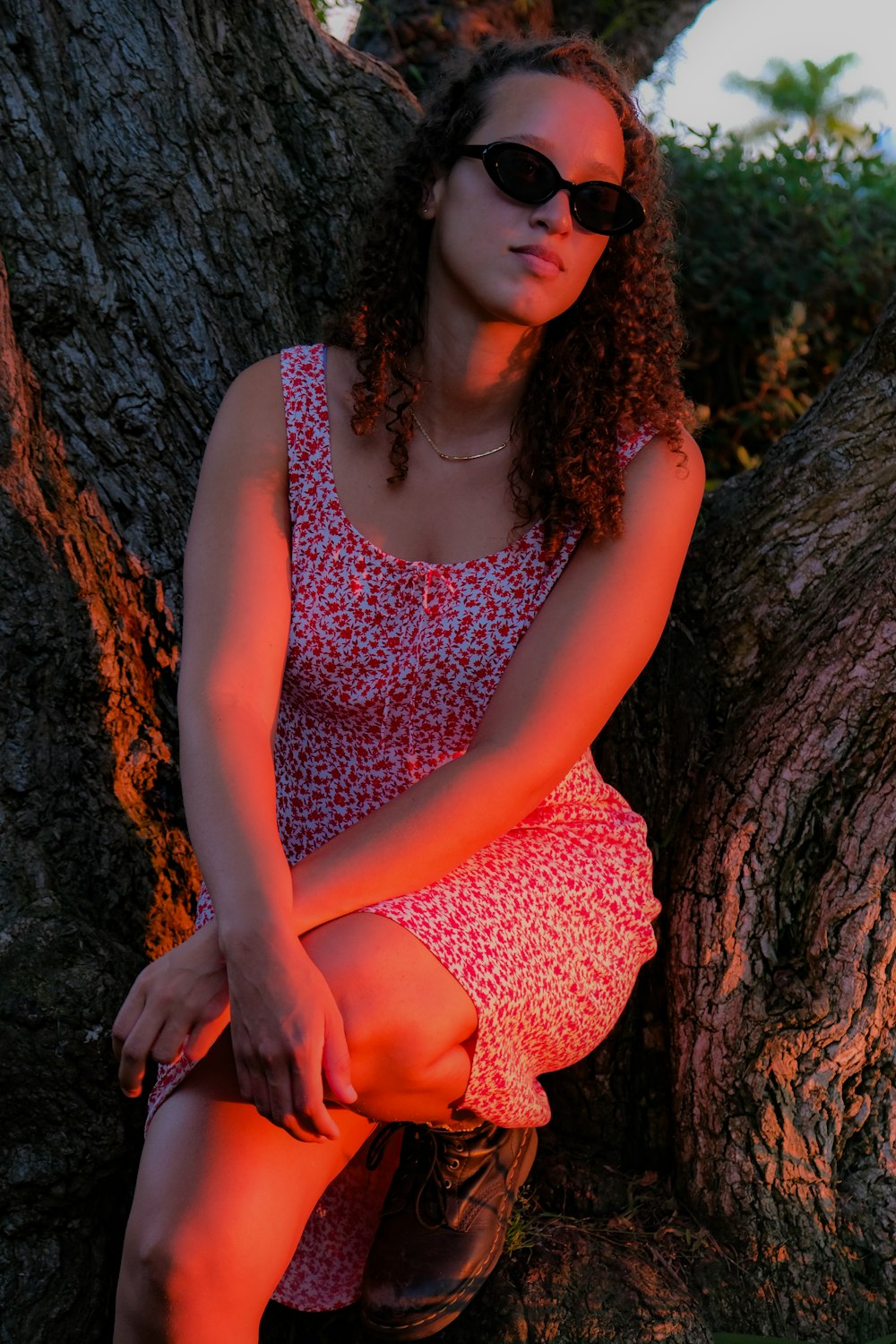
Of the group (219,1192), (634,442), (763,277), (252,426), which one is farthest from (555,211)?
(763,277)

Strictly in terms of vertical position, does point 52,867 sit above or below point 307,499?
below

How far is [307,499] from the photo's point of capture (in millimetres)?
2311

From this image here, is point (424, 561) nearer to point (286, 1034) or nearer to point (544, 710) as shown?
point (544, 710)

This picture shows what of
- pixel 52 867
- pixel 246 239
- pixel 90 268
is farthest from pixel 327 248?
pixel 52 867

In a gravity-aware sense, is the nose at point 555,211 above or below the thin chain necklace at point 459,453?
above

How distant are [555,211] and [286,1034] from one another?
57.2 inches

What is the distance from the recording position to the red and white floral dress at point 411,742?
2.16 m

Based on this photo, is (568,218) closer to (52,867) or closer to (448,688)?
(448,688)

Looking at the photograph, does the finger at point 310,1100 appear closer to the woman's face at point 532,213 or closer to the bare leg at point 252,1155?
the bare leg at point 252,1155

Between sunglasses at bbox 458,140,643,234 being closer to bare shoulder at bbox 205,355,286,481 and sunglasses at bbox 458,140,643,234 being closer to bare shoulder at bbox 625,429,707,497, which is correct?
bare shoulder at bbox 625,429,707,497

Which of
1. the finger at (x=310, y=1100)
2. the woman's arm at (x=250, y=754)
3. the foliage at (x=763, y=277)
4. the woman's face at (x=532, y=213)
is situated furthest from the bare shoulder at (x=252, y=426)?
the foliage at (x=763, y=277)

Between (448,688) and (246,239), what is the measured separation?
3.95 feet

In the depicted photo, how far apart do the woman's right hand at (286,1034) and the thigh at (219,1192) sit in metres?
0.05

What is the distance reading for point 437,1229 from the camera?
219cm
